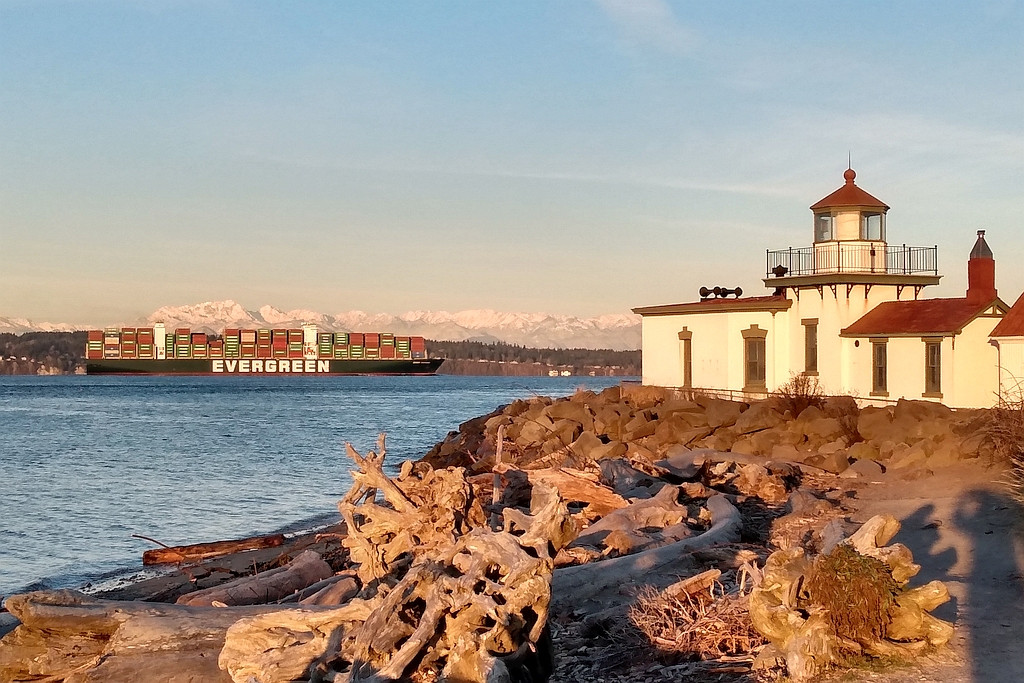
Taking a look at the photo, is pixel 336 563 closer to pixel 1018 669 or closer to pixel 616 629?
pixel 616 629

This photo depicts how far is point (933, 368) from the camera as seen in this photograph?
22156 mm

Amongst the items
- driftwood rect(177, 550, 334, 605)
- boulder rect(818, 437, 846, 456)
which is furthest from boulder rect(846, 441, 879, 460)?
driftwood rect(177, 550, 334, 605)

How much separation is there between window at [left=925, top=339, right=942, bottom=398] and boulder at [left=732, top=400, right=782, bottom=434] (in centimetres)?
380

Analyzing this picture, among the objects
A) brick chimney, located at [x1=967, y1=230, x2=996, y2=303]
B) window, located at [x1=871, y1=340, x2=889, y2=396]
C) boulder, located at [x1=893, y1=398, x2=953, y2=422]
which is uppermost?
brick chimney, located at [x1=967, y1=230, x2=996, y2=303]

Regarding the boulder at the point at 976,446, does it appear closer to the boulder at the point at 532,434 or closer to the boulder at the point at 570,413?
the boulder at the point at 532,434

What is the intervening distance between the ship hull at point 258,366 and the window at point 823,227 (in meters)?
145

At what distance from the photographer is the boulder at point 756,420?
2042cm

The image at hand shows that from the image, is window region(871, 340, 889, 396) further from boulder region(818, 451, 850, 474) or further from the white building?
boulder region(818, 451, 850, 474)

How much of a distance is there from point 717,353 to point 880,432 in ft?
28.5

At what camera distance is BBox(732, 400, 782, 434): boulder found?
20422 millimetres

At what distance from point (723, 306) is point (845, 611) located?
20.8 meters

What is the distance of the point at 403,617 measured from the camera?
5.74m

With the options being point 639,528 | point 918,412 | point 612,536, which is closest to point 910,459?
point 918,412

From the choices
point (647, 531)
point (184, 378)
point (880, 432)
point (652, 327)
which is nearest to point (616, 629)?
point (647, 531)
